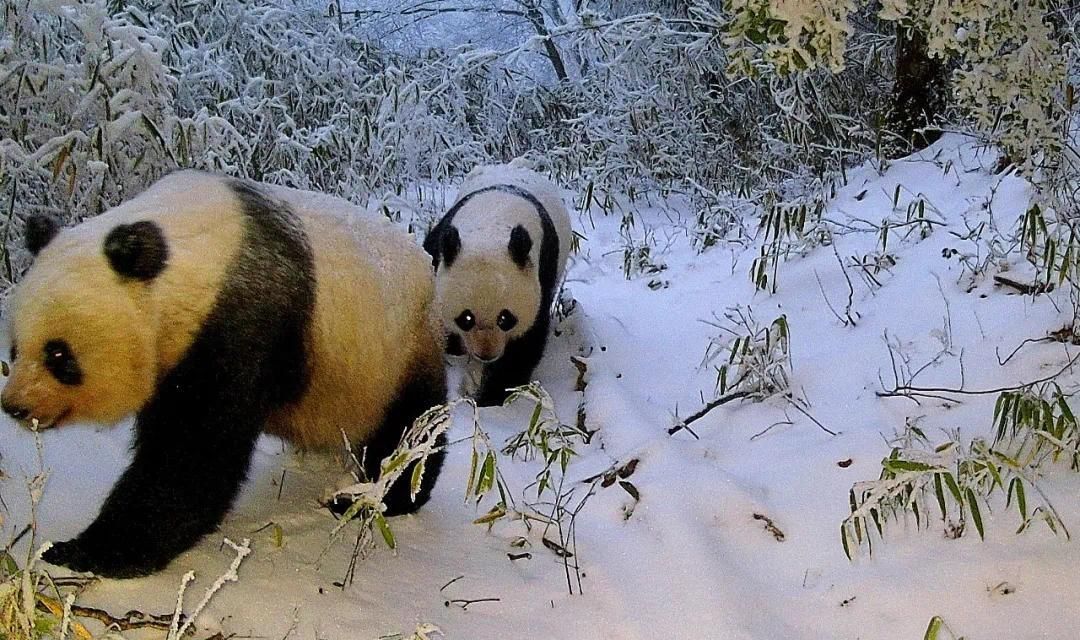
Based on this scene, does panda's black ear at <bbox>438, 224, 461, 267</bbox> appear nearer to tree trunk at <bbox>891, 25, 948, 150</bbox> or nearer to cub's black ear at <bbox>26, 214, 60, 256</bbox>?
cub's black ear at <bbox>26, 214, 60, 256</bbox>

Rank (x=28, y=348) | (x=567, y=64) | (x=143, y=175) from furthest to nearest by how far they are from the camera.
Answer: (x=567, y=64) → (x=143, y=175) → (x=28, y=348)

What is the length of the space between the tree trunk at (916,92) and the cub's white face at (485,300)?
3096 millimetres

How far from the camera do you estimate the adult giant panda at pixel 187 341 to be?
6.63 ft

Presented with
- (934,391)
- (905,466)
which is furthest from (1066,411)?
(934,391)

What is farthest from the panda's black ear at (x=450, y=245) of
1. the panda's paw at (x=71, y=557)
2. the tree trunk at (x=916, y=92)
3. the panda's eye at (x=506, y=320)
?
the tree trunk at (x=916, y=92)

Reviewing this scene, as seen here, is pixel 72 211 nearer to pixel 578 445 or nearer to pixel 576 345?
pixel 578 445

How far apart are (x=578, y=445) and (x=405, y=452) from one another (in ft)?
5.49

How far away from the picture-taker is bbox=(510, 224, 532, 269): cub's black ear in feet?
15.1

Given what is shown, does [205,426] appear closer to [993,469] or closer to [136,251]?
[136,251]

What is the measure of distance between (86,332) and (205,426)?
344mm

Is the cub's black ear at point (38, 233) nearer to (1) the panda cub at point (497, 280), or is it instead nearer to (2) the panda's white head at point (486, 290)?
(1) the panda cub at point (497, 280)

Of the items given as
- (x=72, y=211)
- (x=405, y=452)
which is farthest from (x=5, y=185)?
(x=405, y=452)

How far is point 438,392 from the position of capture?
9.52 feet

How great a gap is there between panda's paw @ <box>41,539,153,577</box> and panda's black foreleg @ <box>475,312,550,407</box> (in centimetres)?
280
